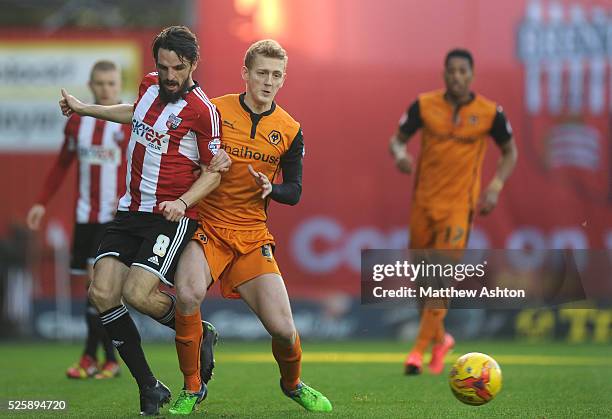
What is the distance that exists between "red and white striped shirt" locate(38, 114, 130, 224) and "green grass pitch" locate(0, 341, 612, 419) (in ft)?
4.18

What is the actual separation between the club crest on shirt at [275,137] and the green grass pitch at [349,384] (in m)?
1.47

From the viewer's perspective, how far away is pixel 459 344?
12.8m

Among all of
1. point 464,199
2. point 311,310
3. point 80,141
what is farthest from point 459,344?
point 80,141

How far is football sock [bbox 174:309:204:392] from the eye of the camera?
6.46m

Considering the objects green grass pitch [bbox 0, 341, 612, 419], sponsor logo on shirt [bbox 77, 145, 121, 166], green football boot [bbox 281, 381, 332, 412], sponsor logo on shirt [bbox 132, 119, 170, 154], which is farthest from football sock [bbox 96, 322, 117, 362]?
sponsor logo on shirt [bbox 132, 119, 170, 154]

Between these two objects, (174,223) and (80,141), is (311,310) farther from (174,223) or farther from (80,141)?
(174,223)

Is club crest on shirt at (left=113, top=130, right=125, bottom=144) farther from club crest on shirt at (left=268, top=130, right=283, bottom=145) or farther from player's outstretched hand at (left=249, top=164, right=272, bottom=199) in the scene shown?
player's outstretched hand at (left=249, top=164, right=272, bottom=199)

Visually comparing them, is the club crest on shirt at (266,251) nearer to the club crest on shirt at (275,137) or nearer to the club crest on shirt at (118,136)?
the club crest on shirt at (275,137)

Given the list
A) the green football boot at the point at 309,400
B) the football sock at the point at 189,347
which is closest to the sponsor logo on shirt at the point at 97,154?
the football sock at the point at 189,347

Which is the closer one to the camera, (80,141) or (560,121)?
(80,141)

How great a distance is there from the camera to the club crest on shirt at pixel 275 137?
6.68 metres

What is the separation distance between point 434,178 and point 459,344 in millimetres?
3880

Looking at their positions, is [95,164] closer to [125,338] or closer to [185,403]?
[125,338]

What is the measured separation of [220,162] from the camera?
21.1 ft
